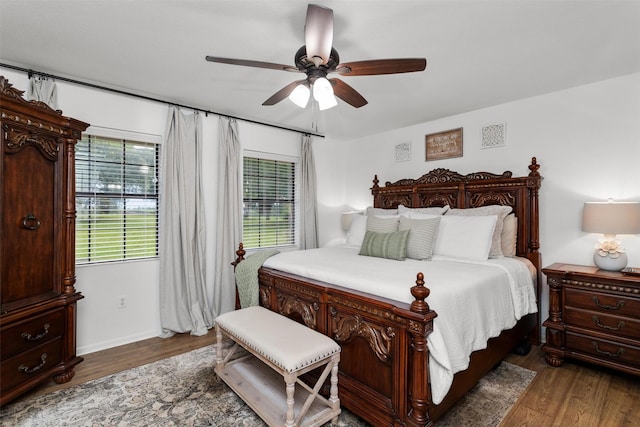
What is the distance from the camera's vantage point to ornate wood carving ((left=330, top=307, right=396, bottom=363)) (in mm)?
1798

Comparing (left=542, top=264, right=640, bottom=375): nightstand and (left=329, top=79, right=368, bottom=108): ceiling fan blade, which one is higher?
(left=329, top=79, right=368, bottom=108): ceiling fan blade

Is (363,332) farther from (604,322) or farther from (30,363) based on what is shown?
(30,363)

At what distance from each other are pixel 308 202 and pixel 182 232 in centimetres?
182

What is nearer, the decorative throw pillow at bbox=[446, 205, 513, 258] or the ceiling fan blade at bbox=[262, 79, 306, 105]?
the ceiling fan blade at bbox=[262, 79, 306, 105]

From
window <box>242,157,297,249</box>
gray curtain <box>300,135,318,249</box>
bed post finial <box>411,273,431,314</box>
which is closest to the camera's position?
bed post finial <box>411,273,431,314</box>

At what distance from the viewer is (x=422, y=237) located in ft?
9.45

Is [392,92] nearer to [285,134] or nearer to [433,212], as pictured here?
[433,212]

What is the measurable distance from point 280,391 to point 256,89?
2.60 metres

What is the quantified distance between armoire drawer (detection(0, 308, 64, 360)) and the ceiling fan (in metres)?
2.12

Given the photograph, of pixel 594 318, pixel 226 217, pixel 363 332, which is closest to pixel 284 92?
pixel 363 332

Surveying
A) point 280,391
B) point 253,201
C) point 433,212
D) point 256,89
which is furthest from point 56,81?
point 433,212

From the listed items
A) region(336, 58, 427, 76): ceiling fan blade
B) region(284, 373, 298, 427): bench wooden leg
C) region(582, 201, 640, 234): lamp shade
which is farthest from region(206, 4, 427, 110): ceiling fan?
region(582, 201, 640, 234): lamp shade

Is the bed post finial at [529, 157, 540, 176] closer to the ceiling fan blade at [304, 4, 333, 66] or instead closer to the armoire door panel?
the ceiling fan blade at [304, 4, 333, 66]

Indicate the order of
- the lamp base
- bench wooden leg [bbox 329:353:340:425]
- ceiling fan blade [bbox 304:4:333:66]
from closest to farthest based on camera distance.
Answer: ceiling fan blade [bbox 304:4:333:66] < bench wooden leg [bbox 329:353:340:425] < the lamp base
